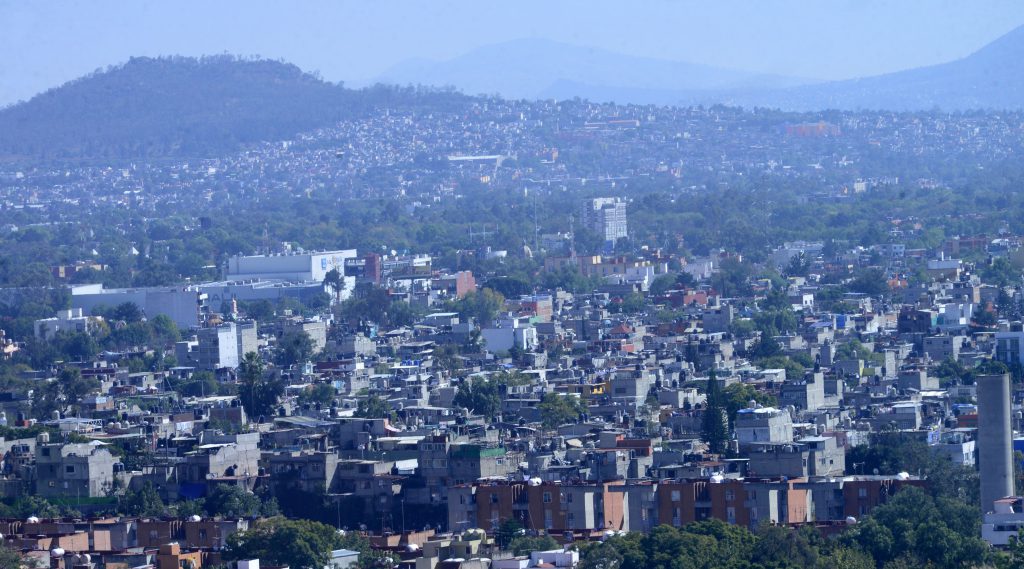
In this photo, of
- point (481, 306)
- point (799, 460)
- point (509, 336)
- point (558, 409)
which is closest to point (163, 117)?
point (481, 306)

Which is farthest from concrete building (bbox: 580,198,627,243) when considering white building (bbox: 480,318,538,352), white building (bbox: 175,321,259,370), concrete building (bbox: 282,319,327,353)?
white building (bbox: 480,318,538,352)

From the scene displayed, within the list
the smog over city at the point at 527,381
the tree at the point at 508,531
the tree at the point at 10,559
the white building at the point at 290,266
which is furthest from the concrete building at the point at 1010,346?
the white building at the point at 290,266

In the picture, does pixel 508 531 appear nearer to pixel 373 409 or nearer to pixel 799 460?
pixel 799 460

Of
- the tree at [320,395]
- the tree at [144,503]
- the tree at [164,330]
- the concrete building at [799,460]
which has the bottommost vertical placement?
the tree at [164,330]

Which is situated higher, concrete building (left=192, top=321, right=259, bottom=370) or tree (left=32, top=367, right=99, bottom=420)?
tree (left=32, top=367, right=99, bottom=420)

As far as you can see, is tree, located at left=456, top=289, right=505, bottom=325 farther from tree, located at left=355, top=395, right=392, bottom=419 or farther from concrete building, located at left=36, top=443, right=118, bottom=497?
concrete building, located at left=36, top=443, right=118, bottom=497

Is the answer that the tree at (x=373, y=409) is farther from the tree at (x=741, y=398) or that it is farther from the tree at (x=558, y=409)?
the tree at (x=741, y=398)
